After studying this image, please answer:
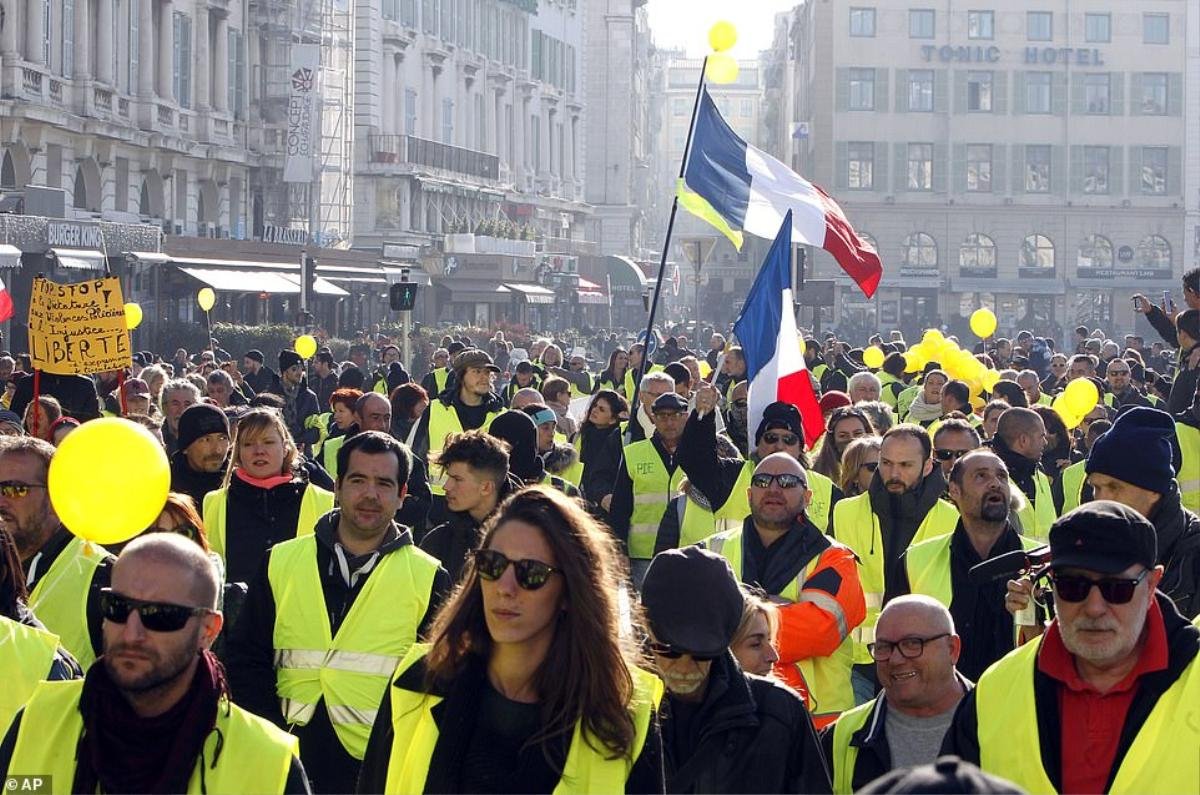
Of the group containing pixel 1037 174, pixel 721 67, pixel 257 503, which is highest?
pixel 1037 174

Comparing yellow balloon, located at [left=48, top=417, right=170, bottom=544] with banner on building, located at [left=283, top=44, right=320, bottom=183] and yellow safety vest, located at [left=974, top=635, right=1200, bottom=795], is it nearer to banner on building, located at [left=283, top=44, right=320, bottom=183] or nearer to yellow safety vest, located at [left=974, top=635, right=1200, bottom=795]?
yellow safety vest, located at [left=974, top=635, right=1200, bottom=795]

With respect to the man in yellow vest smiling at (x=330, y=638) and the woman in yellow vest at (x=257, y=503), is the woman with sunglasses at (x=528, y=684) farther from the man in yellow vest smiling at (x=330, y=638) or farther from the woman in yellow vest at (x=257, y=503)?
the woman in yellow vest at (x=257, y=503)

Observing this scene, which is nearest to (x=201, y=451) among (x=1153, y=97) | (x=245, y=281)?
(x=245, y=281)

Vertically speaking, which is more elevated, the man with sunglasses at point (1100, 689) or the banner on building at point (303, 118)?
the banner on building at point (303, 118)

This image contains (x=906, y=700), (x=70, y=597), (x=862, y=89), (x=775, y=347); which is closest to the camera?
(x=906, y=700)

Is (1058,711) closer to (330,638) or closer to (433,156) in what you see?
(330,638)

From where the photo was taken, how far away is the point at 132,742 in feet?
13.2

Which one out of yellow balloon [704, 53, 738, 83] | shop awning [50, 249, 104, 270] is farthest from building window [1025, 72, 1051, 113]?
yellow balloon [704, 53, 738, 83]

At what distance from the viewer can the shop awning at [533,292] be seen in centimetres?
6156

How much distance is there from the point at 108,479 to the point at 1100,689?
8.91ft

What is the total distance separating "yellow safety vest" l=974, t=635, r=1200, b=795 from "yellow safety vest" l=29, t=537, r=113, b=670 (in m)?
2.75

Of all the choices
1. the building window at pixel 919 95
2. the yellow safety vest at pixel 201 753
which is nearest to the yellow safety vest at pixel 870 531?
the yellow safety vest at pixel 201 753

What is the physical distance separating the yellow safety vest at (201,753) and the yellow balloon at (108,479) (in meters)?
1.44

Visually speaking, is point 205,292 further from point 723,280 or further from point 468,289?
point 723,280
